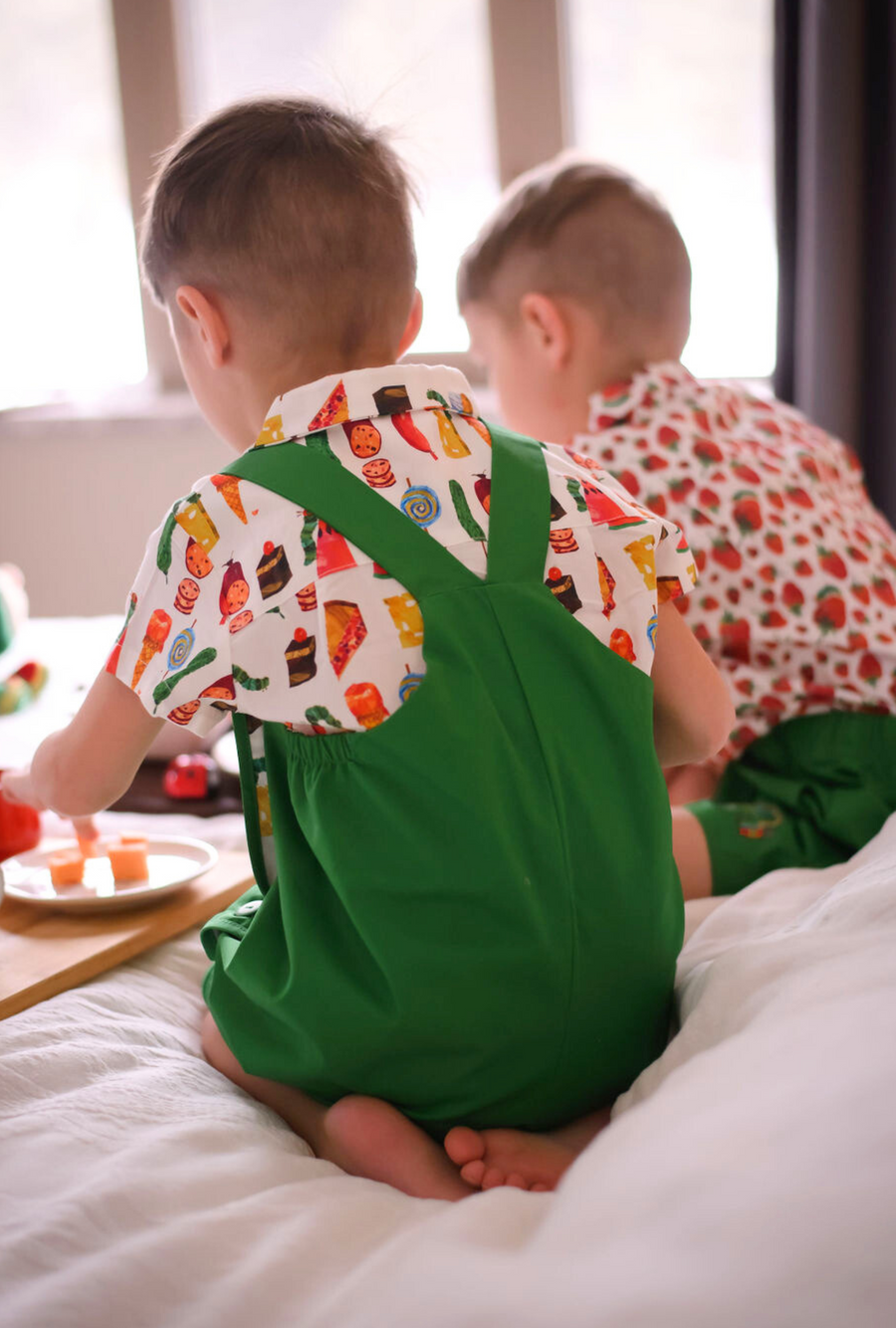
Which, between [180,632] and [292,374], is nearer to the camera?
[180,632]

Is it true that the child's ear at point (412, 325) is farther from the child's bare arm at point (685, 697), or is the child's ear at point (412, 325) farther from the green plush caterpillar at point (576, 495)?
the child's bare arm at point (685, 697)

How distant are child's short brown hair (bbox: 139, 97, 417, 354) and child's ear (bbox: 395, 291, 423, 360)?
3 centimetres

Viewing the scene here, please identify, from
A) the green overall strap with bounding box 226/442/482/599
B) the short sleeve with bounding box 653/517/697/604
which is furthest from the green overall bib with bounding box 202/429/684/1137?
the short sleeve with bounding box 653/517/697/604

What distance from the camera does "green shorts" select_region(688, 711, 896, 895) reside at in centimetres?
122

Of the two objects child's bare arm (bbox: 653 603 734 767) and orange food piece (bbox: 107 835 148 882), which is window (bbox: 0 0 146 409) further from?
child's bare arm (bbox: 653 603 734 767)

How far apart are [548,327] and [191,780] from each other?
792 millimetres

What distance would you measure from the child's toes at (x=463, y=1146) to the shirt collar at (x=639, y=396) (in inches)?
38.0

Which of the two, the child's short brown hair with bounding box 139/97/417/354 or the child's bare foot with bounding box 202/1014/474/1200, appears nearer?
the child's bare foot with bounding box 202/1014/474/1200

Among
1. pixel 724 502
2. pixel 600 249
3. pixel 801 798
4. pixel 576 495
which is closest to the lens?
pixel 576 495

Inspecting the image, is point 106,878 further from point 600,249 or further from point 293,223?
point 600,249

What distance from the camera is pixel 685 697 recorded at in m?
0.99

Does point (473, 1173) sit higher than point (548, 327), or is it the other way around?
point (548, 327)

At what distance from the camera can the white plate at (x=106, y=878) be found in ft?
3.62

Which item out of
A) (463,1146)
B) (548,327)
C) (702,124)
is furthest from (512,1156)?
(702,124)
